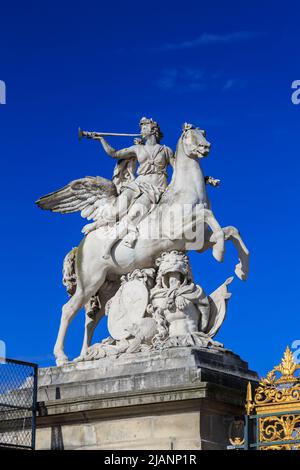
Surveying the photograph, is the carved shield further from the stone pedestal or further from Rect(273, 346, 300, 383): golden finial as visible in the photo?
Rect(273, 346, 300, 383): golden finial

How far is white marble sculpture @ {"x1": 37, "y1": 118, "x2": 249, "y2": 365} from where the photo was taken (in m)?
16.4

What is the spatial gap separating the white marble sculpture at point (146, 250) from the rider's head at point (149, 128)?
0.05ft

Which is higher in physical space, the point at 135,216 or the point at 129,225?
the point at 135,216

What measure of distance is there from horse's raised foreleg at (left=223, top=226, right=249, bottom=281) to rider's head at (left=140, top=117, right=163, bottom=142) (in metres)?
1.90

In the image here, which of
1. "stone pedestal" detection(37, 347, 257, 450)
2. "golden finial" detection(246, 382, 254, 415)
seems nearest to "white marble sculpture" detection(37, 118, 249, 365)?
"stone pedestal" detection(37, 347, 257, 450)

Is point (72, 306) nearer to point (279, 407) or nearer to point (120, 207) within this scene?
point (120, 207)

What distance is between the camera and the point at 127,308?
54.9ft

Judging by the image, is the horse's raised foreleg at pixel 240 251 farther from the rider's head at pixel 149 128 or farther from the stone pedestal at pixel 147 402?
the rider's head at pixel 149 128

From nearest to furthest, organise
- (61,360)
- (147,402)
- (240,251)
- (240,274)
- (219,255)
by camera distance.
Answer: (147,402), (219,255), (240,274), (240,251), (61,360)

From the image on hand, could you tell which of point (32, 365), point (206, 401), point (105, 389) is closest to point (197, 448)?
point (206, 401)

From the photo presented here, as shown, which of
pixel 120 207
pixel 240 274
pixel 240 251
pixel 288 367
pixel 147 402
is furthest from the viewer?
pixel 120 207

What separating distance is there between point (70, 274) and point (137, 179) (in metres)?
1.64

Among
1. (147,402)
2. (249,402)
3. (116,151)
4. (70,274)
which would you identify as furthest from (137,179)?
(249,402)
